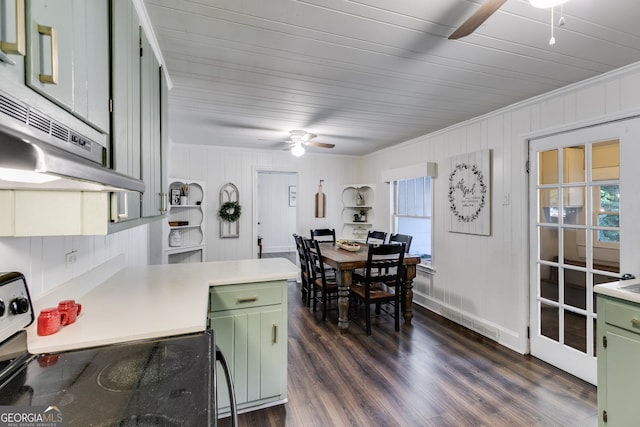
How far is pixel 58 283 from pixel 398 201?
13.7 feet

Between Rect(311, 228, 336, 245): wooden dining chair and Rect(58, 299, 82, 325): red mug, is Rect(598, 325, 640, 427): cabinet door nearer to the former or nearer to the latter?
Rect(58, 299, 82, 325): red mug

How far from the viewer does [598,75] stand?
7.06ft

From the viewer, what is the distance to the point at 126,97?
126 centimetres

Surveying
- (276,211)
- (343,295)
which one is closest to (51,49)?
(343,295)

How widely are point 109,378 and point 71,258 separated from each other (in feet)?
2.86

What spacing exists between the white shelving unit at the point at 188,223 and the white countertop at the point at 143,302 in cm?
193

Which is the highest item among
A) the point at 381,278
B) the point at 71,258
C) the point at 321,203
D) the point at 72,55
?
the point at 72,55

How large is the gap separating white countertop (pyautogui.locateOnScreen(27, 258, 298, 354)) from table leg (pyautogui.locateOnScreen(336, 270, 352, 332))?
1184mm

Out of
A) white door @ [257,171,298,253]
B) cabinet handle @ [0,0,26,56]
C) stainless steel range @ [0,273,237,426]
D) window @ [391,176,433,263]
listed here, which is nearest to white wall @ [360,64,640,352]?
window @ [391,176,433,263]

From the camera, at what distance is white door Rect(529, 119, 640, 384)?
2.09 metres

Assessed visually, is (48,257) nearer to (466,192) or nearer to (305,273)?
(305,273)

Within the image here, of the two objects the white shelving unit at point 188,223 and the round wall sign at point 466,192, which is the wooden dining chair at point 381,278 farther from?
the white shelving unit at point 188,223

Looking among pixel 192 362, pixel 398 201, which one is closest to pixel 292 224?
pixel 398 201

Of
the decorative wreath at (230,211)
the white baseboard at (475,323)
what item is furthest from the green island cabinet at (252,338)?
the decorative wreath at (230,211)
